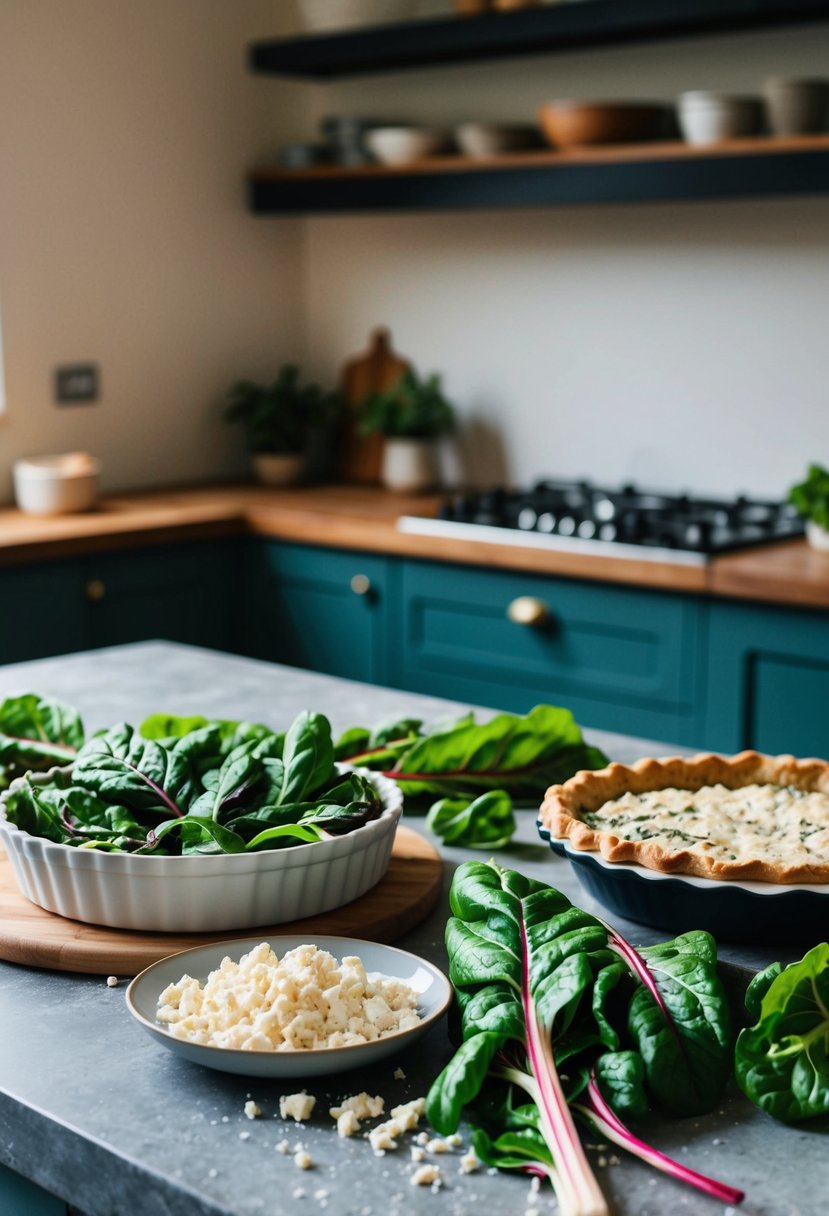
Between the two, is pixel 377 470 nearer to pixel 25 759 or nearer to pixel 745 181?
pixel 745 181

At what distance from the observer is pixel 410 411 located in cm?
386

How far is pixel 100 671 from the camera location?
1.99 meters

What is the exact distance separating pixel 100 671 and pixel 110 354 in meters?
2.07

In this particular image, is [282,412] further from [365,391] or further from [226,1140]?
[226,1140]

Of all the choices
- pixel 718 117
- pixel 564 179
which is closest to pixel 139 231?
pixel 564 179

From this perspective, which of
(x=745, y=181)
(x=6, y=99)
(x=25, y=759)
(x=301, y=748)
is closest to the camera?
(x=301, y=748)

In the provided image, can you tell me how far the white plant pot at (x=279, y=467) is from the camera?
406 cm

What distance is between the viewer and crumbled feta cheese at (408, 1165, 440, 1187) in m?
0.84

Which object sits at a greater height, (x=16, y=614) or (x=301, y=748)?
(x=301, y=748)

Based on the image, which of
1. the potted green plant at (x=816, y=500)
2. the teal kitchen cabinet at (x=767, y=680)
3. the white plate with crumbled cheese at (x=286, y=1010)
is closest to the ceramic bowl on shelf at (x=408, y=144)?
the potted green plant at (x=816, y=500)

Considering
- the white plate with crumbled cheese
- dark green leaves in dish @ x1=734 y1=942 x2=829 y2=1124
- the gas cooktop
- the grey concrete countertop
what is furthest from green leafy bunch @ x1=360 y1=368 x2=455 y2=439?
dark green leaves in dish @ x1=734 y1=942 x2=829 y2=1124

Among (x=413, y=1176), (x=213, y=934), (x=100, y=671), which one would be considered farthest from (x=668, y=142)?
(x=413, y=1176)

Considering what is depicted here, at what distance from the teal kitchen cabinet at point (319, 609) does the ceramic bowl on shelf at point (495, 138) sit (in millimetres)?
999

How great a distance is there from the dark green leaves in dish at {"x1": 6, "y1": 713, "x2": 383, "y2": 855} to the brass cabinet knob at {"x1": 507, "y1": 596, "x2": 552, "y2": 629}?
1821mm
